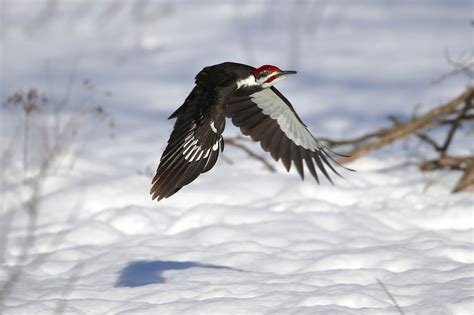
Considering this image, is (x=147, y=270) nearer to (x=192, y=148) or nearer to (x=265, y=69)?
(x=192, y=148)

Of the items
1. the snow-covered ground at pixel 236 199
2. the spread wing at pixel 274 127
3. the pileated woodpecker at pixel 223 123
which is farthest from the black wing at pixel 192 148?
the spread wing at pixel 274 127

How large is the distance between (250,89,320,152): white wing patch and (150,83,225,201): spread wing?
764mm

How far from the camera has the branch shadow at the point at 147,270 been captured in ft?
15.0

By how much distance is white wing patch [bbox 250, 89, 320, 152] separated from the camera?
16.4 feet

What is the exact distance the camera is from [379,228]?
5.56m

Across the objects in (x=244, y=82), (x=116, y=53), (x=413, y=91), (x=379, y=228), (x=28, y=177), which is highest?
(x=116, y=53)

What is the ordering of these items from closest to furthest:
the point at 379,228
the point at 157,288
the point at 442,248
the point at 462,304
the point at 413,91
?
the point at 462,304, the point at 157,288, the point at 442,248, the point at 379,228, the point at 413,91

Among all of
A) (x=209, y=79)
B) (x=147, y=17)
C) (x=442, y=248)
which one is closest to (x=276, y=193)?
(x=442, y=248)

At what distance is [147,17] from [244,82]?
23.6 ft

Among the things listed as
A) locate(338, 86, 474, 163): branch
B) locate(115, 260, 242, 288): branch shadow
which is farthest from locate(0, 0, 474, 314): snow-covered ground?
locate(338, 86, 474, 163): branch

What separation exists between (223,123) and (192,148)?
0.20 metres

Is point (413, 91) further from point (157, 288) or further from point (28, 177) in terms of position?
point (157, 288)

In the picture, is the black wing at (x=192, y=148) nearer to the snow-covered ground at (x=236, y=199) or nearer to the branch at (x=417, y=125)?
the snow-covered ground at (x=236, y=199)

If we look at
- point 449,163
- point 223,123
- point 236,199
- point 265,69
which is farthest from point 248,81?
point 449,163
